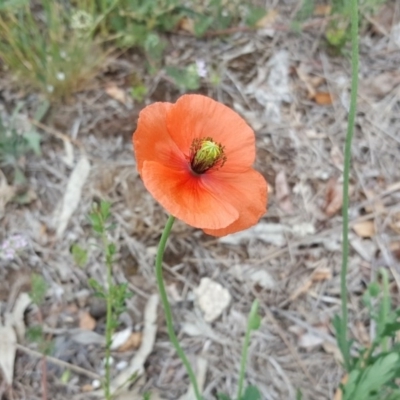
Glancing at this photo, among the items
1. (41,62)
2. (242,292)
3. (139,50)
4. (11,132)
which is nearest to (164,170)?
(242,292)

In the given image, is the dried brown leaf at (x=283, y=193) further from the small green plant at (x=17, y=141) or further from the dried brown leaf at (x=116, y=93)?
the small green plant at (x=17, y=141)

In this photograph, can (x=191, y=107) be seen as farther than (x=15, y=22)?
No

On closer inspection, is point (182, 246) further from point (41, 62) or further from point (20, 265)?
point (41, 62)

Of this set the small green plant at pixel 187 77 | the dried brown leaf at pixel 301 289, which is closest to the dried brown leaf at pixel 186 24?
the small green plant at pixel 187 77

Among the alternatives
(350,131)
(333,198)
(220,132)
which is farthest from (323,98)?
(220,132)

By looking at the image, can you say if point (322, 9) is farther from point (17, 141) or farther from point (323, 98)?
point (17, 141)

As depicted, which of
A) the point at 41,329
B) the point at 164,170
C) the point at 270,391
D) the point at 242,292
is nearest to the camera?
the point at 164,170
